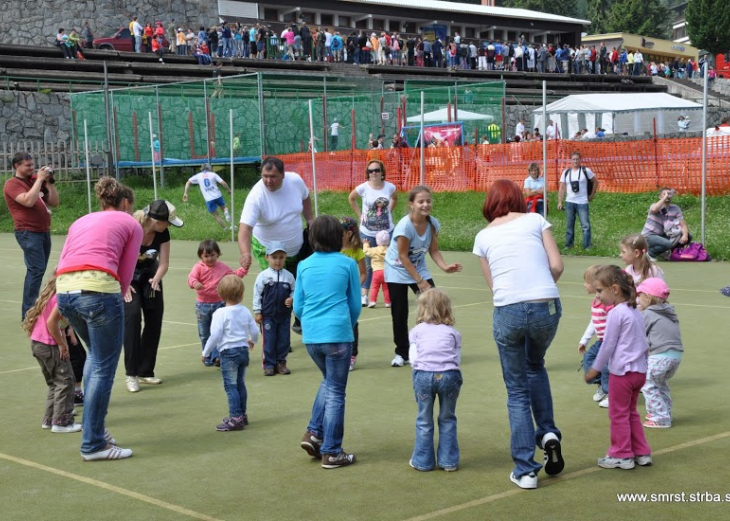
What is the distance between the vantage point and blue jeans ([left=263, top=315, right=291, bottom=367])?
9469 mm

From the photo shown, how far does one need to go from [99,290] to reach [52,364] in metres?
1.26

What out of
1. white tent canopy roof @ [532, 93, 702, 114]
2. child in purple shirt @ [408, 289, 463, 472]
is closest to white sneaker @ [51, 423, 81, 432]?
child in purple shirt @ [408, 289, 463, 472]

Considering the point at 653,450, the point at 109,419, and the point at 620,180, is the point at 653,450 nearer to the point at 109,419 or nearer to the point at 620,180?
the point at 109,419

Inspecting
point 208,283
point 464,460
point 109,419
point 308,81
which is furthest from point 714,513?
point 308,81

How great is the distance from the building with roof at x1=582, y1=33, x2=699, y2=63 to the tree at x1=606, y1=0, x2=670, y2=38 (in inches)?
488

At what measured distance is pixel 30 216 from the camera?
39.0 feet

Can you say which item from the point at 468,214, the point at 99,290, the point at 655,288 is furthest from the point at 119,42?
the point at 655,288

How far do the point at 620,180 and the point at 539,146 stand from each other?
219 centimetres

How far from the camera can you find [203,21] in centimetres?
5778

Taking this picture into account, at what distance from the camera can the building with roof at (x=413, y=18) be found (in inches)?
2448

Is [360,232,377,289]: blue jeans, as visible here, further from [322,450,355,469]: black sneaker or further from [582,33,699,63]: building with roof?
[582,33,699,63]: building with roof

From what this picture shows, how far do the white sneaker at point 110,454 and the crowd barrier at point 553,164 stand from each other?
63.2 ft

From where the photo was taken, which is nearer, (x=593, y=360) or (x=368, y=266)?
(x=593, y=360)

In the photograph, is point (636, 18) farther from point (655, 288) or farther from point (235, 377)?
point (235, 377)
